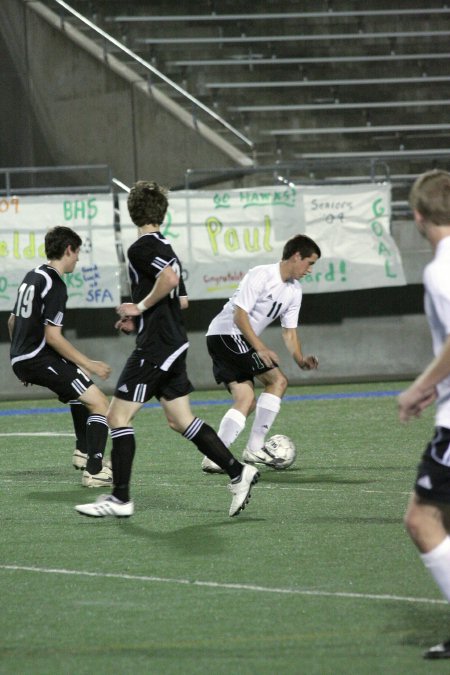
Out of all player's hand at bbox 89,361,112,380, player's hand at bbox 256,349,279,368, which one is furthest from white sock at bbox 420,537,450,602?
player's hand at bbox 256,349,279,368

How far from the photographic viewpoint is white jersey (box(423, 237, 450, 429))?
4.33m

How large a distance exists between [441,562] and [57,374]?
5007mm

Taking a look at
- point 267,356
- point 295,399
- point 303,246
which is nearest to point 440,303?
point 267,356

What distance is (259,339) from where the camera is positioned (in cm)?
959

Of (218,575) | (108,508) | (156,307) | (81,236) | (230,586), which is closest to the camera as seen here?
Result: (230,586)

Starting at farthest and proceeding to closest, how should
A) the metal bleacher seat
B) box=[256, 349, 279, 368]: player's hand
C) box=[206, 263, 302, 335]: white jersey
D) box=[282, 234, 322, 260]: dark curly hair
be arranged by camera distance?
1. the metal bleacher seat
2. box=[206, 263, 302, 335]: white jersey
3. box=[282, 234, 322, 260]: dark curly hair
4. box=[256, 349, 279, 368]: player's hand

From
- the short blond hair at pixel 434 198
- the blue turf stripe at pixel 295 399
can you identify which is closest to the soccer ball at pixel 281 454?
the short blond hair at pixel 434 198

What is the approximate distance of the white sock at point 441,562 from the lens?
14.7 ft

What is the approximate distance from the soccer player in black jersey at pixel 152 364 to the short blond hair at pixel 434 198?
3.02 metres

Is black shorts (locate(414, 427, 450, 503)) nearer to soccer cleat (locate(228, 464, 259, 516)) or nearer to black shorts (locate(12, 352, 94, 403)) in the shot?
soccer cleat (locate(228, 464, 259, 516))

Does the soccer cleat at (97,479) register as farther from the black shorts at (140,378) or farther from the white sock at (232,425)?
the black shorts at (140,378)

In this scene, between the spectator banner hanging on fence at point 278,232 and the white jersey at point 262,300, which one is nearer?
the white jersey at point 262,300

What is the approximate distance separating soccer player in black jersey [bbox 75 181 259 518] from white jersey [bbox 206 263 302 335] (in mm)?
2061

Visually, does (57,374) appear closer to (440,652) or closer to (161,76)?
(440,652)
